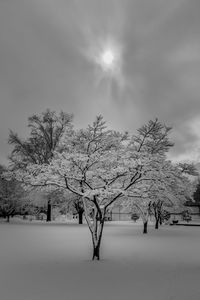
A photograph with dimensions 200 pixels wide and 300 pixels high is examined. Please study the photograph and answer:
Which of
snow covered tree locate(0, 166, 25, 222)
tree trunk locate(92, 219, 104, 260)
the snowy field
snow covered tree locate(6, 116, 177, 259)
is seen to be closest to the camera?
the snowy field

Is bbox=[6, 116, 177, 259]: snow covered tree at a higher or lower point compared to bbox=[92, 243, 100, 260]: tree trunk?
higher

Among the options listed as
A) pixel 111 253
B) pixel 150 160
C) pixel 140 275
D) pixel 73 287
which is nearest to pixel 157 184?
pixel 150 160

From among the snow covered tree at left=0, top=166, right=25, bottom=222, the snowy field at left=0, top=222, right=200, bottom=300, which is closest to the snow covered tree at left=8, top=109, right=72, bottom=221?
the snow covered tree at left=0, top=166, right=25, bottom=222

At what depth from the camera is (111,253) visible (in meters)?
15.5

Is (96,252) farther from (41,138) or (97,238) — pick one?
(41,138)

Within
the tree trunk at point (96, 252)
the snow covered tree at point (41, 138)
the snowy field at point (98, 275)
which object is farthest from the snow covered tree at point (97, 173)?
the snow covered tree at point (41, 138)

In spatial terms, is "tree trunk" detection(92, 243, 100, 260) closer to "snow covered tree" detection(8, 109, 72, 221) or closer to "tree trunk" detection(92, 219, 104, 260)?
"tree trunk" detection(92, 219, 104, 260)

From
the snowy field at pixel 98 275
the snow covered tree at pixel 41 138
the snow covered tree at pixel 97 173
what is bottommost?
the snowy field at pixel 98 275

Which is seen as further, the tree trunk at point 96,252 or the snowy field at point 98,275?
the tree trunk at point 96,252

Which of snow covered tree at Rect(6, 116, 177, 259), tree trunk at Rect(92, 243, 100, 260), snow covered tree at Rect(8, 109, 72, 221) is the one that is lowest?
tree trunk at Rect(92, 243, 100, 260)

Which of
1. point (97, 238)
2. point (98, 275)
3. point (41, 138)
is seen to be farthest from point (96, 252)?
point (41, 138)

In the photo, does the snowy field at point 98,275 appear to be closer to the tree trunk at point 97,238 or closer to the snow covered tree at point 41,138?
the tree trunk at point 97,238

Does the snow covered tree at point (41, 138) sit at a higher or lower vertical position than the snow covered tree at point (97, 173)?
Answer: higher

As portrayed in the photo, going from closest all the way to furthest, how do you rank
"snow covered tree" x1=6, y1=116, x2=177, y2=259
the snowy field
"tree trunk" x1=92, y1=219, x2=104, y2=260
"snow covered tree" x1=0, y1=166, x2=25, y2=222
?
the snowy field, "snow covered tree" x1=6, y1=116, x2=177, y2=259, "tree trunk" x1=92, y1=219, x2=104, y2=260, "snow covered tree" x1=0, y1=166, x2=25, y2=222
